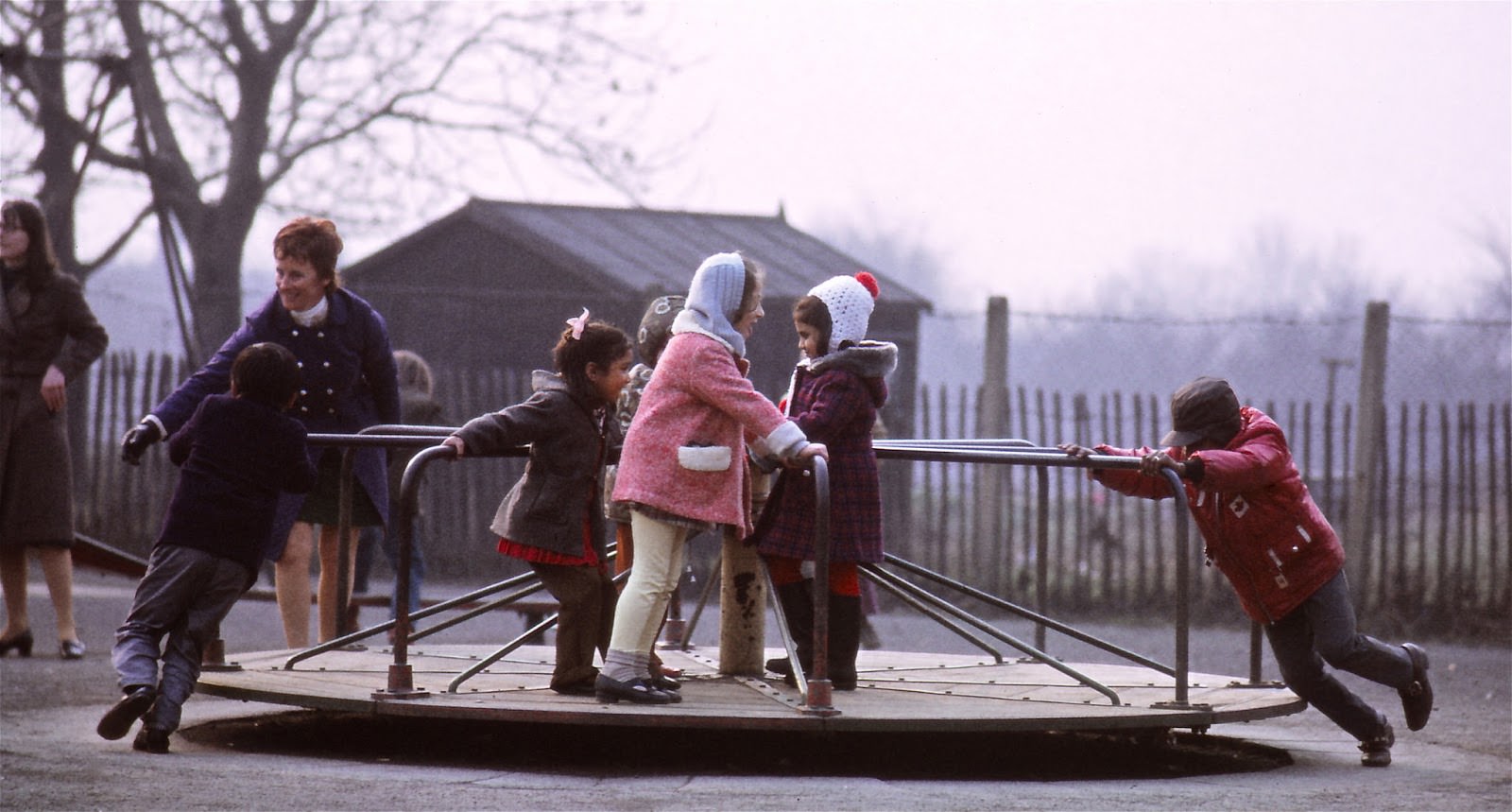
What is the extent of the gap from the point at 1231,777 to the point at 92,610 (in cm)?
783

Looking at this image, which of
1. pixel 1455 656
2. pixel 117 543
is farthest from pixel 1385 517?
pixel 117 543

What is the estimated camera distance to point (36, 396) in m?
9.08

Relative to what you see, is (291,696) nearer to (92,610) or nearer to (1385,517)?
(92,610)

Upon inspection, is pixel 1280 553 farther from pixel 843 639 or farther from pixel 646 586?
pixel 646 586

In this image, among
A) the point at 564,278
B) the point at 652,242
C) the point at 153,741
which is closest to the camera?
the point at 153,741

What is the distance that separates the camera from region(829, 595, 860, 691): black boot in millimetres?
6633

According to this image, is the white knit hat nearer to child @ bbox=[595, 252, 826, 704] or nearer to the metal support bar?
child @ bbox=[595, 252, 826, 704]

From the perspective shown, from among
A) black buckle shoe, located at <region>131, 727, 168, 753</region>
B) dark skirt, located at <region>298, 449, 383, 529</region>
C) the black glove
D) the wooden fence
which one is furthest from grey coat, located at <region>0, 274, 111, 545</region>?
the wooden fence

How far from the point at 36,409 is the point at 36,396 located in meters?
0.06

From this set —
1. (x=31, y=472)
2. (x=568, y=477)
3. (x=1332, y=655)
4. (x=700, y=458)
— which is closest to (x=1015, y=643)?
(x=1332, y=655)

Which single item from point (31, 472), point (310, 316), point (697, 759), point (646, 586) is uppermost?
point (310, 316)

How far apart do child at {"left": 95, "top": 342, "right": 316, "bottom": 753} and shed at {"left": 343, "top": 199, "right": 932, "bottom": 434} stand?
25.9 ft

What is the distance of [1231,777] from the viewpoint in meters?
6.18

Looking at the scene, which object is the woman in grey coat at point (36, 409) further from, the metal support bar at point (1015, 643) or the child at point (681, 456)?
the metal support bar at point (1015, 643)
